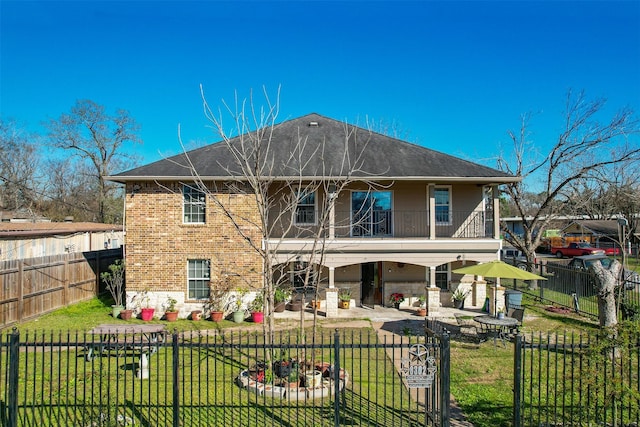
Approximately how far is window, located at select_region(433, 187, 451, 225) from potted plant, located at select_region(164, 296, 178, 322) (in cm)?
1016

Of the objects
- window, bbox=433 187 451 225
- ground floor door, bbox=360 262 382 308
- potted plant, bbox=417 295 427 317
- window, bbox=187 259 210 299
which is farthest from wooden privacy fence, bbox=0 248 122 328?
window, bbox=433 187 451 225

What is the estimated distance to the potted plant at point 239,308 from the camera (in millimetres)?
14984

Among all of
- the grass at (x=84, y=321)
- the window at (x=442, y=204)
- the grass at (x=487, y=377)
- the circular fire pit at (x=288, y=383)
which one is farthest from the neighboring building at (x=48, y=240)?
the window at (x=442, y=204)

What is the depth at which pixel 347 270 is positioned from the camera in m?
17.9

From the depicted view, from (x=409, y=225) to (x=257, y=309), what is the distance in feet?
21.5

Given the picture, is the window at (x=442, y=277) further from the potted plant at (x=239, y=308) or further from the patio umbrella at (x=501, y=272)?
the potted plant at (x=239, y=308)

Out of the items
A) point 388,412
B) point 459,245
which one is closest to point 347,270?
point 459,245

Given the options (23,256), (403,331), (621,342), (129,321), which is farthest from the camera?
(23,256)

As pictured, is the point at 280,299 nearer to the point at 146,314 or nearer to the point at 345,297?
the point at 345,297

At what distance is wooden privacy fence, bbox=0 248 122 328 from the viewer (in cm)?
1396

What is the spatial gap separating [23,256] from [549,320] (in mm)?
19243

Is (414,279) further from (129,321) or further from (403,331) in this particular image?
(129,321)

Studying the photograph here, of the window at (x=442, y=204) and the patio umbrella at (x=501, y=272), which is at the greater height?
the window at (x=442, y=204)

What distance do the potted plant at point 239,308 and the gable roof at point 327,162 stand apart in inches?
157
